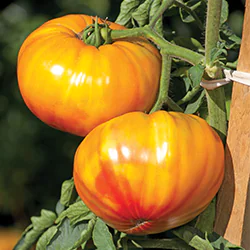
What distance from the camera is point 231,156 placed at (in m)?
0.92

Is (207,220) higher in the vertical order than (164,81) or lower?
lower

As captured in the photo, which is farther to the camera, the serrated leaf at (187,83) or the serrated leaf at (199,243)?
the serrated leaf at (187,83)

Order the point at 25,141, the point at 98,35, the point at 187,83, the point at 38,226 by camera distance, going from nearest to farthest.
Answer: the point at 98,35 < the point at 187,83 < the point at 38,226 < the point at 25,141

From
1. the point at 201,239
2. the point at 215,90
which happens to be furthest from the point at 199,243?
the point at 215,90

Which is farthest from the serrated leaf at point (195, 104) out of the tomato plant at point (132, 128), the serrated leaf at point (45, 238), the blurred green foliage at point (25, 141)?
the blurred green foliage at point (25, 141)

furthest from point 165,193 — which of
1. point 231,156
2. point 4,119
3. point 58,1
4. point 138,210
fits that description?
point 4,119

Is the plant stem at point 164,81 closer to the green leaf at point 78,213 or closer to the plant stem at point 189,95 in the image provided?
the plant stem at point 189,95

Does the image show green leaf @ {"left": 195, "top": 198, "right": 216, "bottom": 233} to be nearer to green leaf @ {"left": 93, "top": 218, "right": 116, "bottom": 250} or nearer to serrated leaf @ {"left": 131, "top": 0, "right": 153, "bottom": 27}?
green leaf @ {"left": 93, "top": 218, "right": 116, "bottom": 250}

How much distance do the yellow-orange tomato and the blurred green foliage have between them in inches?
47.4

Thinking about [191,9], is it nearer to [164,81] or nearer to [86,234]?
[164,81]

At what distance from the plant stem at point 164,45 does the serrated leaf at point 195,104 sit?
0.11 meters

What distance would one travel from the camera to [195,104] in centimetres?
100

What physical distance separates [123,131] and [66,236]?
27cm

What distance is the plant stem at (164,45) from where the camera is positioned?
35.0 inches
